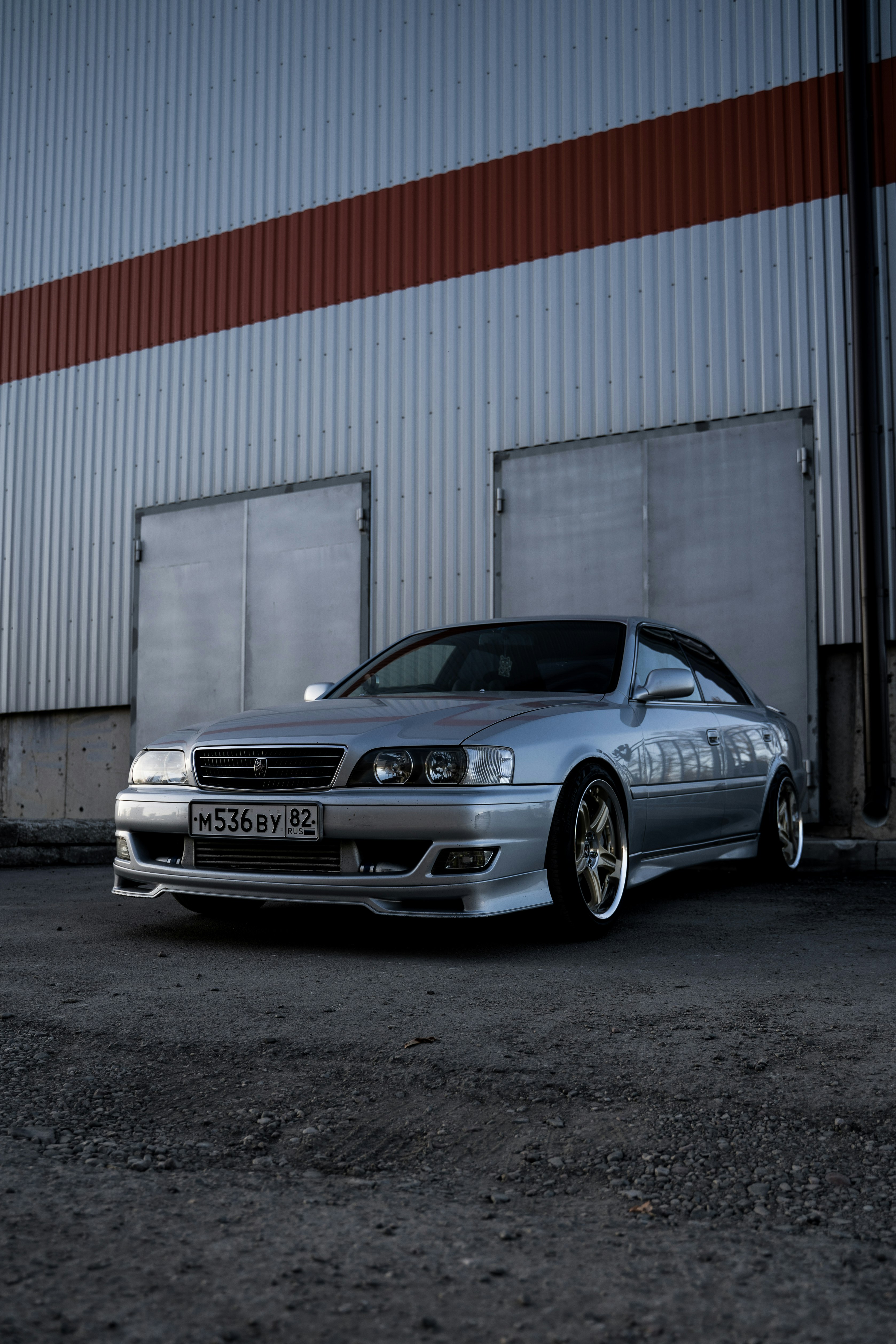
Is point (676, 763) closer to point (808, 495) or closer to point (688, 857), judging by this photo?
point (688, 857)

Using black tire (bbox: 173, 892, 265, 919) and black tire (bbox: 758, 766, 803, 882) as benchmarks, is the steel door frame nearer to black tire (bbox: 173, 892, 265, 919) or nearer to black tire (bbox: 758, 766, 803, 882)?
black tire (bbox: 758, 766, 803, 882)

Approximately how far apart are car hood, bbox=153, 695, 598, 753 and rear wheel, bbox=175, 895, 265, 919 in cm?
70

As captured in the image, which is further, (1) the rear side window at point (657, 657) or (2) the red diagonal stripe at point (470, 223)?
(2) the red diagonal stripe at point (470, 223)

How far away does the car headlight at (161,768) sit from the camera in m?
4.33

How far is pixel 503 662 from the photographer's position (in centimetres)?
516

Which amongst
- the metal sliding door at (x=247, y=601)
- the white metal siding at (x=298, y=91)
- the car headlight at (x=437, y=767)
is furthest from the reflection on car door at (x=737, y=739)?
the white metal siding at (x=298, y=91)

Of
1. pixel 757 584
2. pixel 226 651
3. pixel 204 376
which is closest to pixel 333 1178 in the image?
pixel 757 584

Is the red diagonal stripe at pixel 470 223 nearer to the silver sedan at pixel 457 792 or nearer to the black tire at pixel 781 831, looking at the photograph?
the black tire at pixel 781 831

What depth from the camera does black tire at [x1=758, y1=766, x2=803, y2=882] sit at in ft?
20.0

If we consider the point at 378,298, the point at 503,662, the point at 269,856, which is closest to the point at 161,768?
the point at 269,856

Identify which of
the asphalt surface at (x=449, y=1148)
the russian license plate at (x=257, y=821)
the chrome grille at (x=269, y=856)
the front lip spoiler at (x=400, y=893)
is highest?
the russian license plate at (x=257, y=821)

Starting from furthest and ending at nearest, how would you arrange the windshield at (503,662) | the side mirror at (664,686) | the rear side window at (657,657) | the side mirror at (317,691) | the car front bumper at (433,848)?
1. the side mirror at (317,691)
2. the rear side window at (657,657)
3. the windshield at (503,662)
4. the side mirror at (664,686)
5. the car front bumper at (433,848)

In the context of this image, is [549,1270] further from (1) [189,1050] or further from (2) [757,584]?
(2) [757,584]

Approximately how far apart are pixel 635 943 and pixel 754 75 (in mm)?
8158
